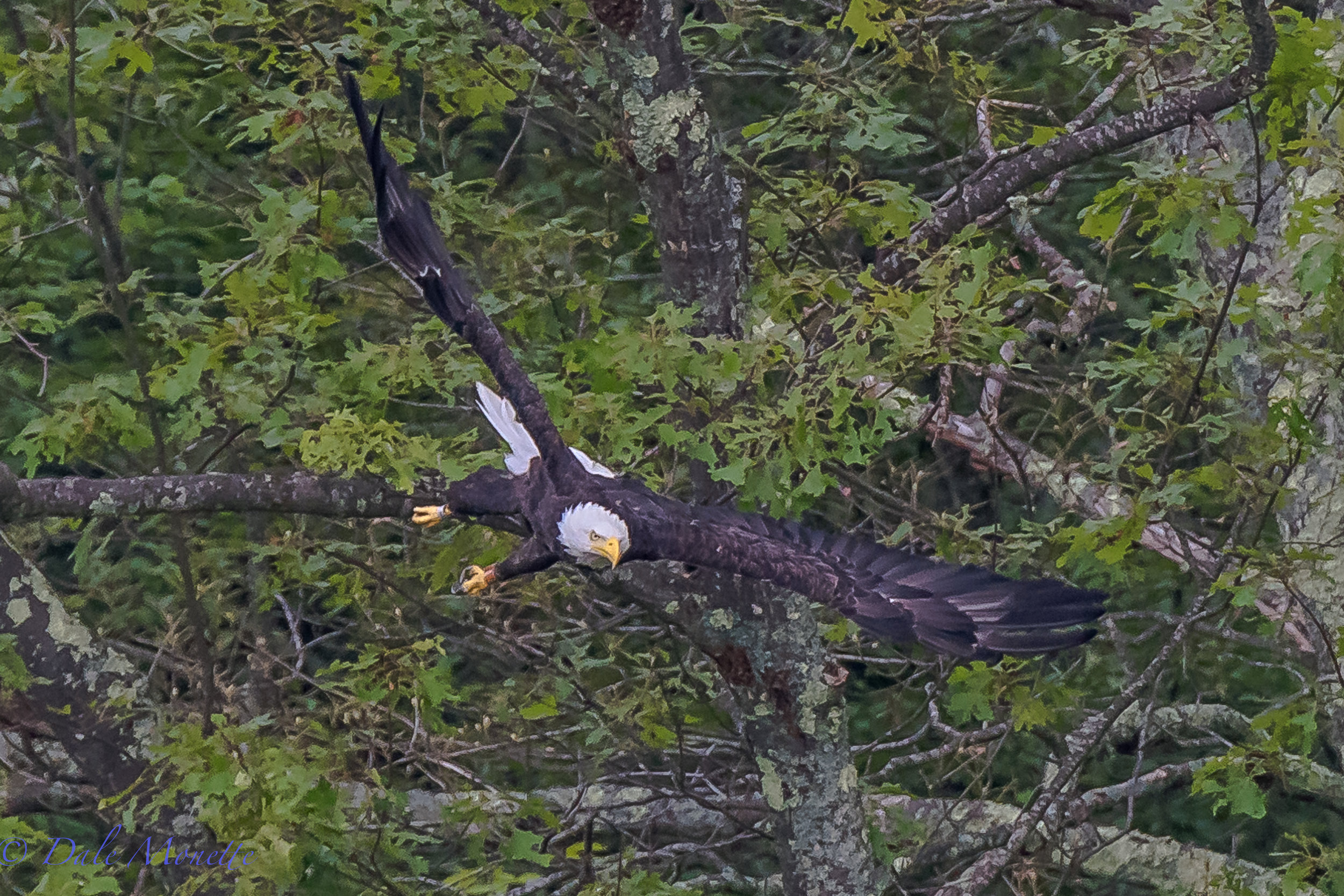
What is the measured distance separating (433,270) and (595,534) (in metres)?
1.02

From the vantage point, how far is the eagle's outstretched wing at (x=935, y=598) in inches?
159

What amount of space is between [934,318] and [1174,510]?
8.01 ft

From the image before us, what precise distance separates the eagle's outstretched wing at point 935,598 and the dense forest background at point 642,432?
0.76ft

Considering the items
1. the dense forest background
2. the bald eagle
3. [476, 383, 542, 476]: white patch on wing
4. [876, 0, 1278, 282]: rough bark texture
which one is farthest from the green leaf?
[876, 0, 1278, 282]: rough bark texture

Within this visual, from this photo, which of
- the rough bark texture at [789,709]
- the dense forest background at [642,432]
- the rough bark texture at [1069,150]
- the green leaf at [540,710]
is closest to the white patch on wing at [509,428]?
the dense forest background at [642,432]

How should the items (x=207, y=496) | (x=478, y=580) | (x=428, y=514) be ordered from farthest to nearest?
(x=478, y=580), (x=428, y=514), (x=207, y=496)

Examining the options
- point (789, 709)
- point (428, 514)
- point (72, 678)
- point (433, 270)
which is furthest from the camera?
point (72, 678)

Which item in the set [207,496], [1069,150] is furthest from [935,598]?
[207,496]

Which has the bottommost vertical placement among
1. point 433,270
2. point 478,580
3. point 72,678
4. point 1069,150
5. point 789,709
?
point 72,678

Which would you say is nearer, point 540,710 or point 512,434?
point 540,710

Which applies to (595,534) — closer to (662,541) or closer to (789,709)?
(662,541)

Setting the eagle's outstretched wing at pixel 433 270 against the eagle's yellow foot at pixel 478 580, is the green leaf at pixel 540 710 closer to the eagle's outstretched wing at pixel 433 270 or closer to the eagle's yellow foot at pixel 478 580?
the eagle's yellow foot at pixel 478 580

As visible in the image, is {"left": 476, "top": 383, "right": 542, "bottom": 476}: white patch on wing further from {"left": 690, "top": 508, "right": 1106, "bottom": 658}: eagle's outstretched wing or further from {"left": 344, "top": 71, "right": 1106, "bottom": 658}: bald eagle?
{"left": 690, "top": 508, "right": 1106, "bottom": 658}: eagle's outstretched wing

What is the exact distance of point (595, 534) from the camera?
169 inches
